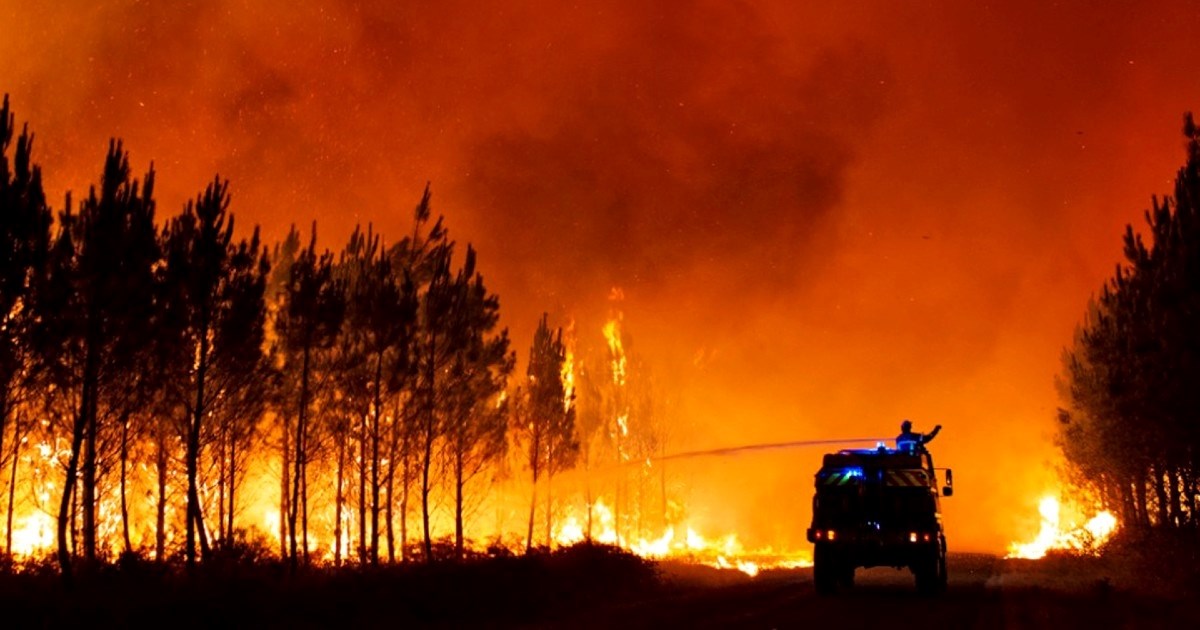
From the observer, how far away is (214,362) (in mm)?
26719

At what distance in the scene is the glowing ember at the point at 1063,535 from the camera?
50606 millimetres

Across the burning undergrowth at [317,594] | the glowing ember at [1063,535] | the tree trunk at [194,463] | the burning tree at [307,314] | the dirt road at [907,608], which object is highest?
the burning tree at [307,314]

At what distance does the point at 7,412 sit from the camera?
819 inches

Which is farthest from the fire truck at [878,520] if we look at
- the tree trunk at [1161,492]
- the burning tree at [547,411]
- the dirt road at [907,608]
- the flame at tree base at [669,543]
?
the flame at tree base at [669,543]

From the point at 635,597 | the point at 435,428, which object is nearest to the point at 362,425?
the point at 435,428

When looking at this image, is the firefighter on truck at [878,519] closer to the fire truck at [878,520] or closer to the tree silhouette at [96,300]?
the fire truck at [878,520]

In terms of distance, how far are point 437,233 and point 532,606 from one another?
16.6m

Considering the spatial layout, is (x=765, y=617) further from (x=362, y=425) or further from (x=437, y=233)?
(x=437, y=233)

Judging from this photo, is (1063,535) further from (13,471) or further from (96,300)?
(96,300)

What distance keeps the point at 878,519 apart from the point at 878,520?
0.09ft

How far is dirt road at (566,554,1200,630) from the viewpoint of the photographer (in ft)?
61.0

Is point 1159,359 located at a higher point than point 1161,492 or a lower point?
higher

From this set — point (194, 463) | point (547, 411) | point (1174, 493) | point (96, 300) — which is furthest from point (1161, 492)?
point (96, 300)

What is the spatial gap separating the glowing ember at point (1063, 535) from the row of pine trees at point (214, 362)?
26.3 meters
